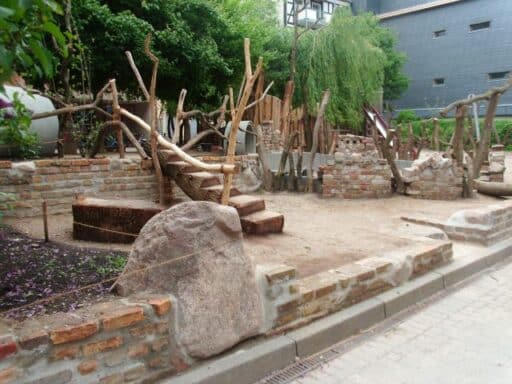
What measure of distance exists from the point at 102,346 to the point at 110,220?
7.30 feet

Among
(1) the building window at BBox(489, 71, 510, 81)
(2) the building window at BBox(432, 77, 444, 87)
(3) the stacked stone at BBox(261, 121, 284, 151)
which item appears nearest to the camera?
(3) the stacked stone at BBox(261, 121, 284, 151)

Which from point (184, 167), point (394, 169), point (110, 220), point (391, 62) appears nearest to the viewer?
point (110, 220)

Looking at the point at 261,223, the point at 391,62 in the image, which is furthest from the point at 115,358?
the point at 391,62

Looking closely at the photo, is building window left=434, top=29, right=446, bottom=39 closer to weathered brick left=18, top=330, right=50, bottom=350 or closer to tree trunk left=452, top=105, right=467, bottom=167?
tree trunk left=452, top=105, right=467, bottom=167

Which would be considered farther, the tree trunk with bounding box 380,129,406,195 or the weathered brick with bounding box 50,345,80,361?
the tree trunk with bounding box 380,129,406,195

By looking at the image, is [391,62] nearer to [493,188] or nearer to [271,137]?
[271,137]

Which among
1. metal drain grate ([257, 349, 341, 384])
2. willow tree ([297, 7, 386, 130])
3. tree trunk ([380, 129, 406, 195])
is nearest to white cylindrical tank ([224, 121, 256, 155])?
tree trunk ([380, 129, 406, 195])

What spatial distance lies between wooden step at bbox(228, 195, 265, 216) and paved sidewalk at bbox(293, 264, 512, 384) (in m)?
1.97

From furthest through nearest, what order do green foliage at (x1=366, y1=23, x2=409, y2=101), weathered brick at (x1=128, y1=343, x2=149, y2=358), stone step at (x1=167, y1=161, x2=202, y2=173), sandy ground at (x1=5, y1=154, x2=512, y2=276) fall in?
green foliage at (x1=366, y1=23, x2=409, y2=101), stone step at (x1=167, y1=161, x2=202, y2=173), sandy ground at (x1=5, y1=154, x2=512, y2=276), weathered brick at (x1=128, y1=343, x2=149, y2=358)

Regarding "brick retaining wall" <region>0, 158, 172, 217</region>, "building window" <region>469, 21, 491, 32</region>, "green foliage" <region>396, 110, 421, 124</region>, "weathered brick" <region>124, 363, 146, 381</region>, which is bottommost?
"weathered brick" <region>124, 363, 146, 381</region>

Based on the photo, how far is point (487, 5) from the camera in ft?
78.3

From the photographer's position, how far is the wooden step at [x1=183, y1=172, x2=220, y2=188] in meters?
5.10

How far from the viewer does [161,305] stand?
2.26 m

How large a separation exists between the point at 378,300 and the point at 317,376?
1.03 metres
